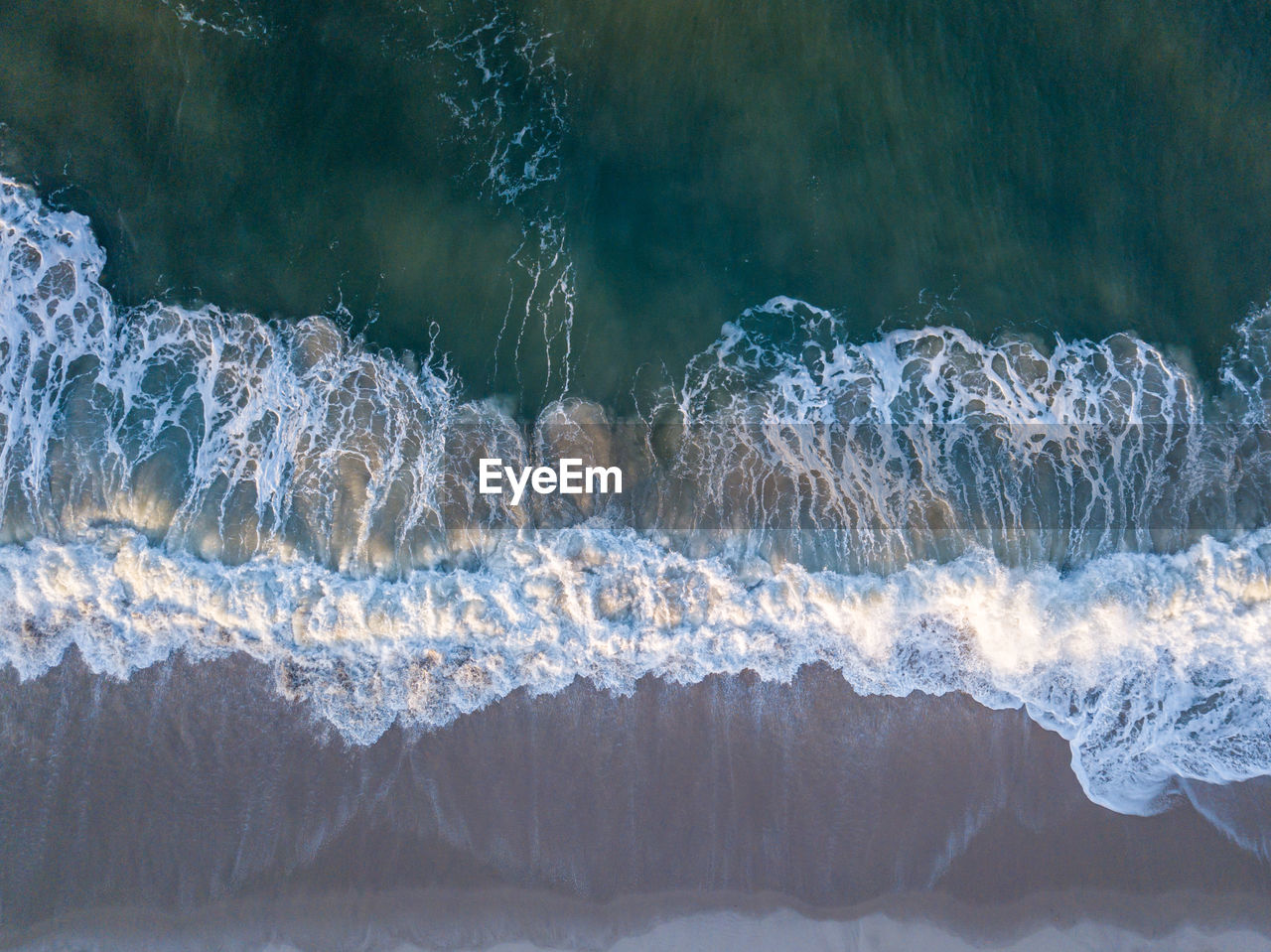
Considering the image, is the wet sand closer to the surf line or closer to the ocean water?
the ocean water

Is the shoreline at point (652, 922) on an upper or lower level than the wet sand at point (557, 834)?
lower

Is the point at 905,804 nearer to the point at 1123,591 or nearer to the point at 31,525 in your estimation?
the point at 1123,591

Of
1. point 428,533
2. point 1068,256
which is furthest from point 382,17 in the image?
point 1068,256

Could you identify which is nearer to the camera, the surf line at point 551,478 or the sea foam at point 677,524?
the sea foam at point 677,524

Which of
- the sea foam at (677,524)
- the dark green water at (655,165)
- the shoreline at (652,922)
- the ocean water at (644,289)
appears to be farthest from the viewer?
the dark green water at (655,165)

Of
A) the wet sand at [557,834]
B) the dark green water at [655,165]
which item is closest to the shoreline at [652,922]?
the wet sand at [557,834]

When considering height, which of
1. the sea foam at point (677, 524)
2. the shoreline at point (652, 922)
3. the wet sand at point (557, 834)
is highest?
the sea foam at point (677, 524)

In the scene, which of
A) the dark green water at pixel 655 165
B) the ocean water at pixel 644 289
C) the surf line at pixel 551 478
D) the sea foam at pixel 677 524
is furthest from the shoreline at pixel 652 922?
the dark green water at pixel 655 165

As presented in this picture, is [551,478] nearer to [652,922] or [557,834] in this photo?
[557,834]

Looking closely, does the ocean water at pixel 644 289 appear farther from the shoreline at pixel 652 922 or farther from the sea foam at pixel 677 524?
the shoreline at pixel 652 922

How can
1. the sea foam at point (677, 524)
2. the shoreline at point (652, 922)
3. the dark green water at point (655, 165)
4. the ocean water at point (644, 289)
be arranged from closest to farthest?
the shoreline at point (652, 922)
the sea foam at point (677, 524)
the ocean water at point (644, 289)
the dark green water at point (655, 165)
